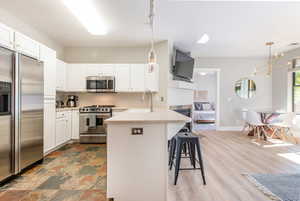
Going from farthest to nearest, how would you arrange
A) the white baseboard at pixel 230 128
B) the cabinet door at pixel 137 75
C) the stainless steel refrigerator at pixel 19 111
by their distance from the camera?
the white baseboard at pixel 230 128 < the cabinet door at pixel 137 75 < the stainless steel refrigerator at pixel 19 111

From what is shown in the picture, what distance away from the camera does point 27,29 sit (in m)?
3.58

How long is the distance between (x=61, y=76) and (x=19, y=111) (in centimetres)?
204

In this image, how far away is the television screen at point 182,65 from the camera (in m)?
5.04

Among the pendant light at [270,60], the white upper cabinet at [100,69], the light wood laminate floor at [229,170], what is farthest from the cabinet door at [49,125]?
the pendant light at [270,60]

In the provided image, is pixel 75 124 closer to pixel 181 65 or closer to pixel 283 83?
pixel 181 65

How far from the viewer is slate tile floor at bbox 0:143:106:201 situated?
2.07 metres

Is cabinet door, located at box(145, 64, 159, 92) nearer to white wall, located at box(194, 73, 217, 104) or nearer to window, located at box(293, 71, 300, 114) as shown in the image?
window, located at box(293, 71, 300, 114)

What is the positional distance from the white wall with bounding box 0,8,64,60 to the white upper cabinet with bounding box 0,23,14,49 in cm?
96

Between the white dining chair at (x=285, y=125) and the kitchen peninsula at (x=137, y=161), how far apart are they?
448 cm

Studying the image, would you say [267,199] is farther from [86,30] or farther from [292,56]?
[292,56]

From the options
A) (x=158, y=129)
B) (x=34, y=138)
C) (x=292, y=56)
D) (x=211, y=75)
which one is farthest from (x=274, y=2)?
(x=211, y=75)

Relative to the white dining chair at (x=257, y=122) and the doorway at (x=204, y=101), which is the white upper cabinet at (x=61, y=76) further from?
the doorway at (x=204, y=101)

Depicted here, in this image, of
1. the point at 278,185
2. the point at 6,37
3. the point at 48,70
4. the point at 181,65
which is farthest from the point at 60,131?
the point at 278,185

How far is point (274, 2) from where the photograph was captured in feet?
8.94
